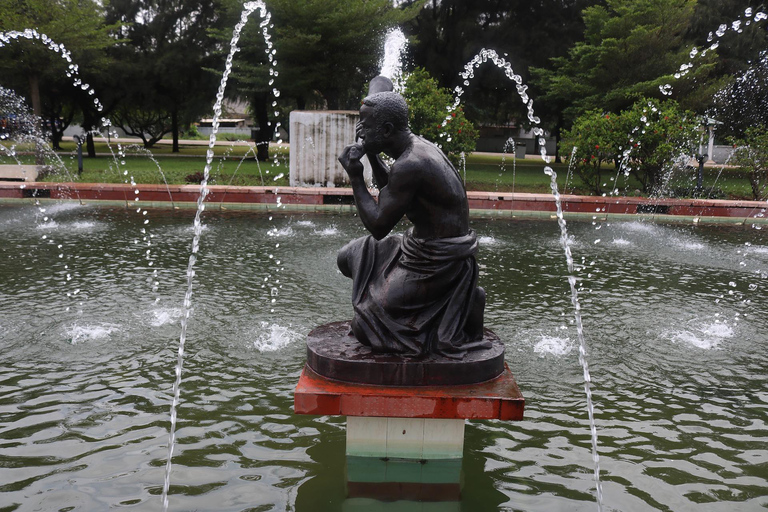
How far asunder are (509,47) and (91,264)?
66.5 ft

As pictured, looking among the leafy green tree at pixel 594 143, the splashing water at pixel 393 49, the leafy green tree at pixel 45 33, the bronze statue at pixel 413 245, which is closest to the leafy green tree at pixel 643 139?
the leafy green tree at pixel 594 143

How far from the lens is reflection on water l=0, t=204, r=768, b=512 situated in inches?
136

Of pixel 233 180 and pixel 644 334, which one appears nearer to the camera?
pixel 644 334

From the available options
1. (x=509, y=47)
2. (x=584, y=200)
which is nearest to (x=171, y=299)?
(x=584, y=200)

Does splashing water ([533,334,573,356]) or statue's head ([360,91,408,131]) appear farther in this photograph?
splashing water ([533,334,573,356])

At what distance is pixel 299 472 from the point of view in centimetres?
356

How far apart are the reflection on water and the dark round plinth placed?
0.63m

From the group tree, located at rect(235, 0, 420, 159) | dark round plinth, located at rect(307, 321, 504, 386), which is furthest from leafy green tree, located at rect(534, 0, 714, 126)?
dark round plinth, located at rect(307, 321, 504, 386)

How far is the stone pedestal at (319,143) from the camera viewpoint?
14.2 meters

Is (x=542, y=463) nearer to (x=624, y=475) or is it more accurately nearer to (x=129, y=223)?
(x=624, y=475)

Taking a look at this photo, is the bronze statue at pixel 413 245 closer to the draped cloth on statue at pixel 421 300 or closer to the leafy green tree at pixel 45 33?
the draped cloth on statue at pixel 421 300

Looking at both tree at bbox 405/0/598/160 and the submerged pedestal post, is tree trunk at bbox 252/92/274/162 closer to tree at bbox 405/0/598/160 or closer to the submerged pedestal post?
tree at bbox 405/0/598/160

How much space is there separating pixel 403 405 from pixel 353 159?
132cm

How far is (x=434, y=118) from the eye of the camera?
49.7ft
